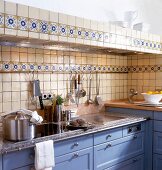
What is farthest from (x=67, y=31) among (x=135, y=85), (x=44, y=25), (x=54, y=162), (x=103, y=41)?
(x=135, y=85)


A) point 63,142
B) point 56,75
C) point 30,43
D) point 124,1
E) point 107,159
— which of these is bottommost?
point 107,159

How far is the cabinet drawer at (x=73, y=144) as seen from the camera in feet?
6.78

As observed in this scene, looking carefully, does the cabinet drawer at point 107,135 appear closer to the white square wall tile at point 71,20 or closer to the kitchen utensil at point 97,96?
the kitchen utensil at point 97,96

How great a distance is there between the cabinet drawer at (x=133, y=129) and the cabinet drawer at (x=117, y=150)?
0.13ft

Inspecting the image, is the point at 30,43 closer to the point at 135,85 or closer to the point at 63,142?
the point at 63,142

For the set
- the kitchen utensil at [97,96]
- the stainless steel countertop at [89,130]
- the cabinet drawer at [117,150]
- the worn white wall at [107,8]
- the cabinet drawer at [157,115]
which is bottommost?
the cabinet drawer at [117,150]

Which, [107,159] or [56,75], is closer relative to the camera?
[107,159]

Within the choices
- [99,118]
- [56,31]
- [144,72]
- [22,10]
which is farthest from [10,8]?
[144,72]

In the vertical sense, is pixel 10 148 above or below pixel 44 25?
below

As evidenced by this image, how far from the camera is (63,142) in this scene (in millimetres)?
2092

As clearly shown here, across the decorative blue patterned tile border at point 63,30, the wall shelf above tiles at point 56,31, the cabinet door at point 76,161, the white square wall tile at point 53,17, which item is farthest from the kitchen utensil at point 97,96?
the white square wall tile at point 53,17

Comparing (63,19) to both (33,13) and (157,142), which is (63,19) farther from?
(157,142)

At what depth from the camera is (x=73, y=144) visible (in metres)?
2.17

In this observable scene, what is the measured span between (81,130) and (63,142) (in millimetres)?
205
